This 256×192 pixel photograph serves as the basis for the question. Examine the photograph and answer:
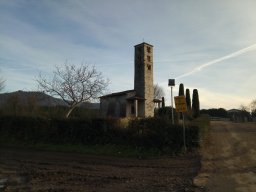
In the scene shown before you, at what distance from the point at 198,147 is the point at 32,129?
13.0 meters

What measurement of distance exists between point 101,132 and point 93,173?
27.7 feet

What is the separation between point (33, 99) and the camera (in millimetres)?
35656

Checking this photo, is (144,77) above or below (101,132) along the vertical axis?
above

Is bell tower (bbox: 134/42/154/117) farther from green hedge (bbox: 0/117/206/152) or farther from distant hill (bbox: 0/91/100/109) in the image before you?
green hedge (bbox: 0/117/206/152)

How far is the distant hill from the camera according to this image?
33.4m

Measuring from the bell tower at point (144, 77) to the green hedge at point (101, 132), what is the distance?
20703 millimetres

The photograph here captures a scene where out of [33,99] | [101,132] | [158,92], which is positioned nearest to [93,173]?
[101,132]

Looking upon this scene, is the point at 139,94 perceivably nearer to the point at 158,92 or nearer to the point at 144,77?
the point at 144,77

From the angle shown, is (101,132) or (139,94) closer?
(101,132)

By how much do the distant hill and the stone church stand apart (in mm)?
5323

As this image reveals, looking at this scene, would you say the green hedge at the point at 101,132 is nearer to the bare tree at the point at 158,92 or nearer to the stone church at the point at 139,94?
the stone church at the point at 139,94

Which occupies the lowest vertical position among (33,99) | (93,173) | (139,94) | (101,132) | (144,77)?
(93,173)

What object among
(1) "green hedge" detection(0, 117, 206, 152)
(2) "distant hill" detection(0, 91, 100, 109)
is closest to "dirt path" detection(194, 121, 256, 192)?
(1) "green hedge" detection(0, 117, 206, 152)

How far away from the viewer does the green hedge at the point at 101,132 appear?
1756cm
